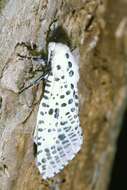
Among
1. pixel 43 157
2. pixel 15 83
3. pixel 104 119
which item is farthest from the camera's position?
pixel 104 119

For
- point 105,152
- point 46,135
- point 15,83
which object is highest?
A: point 15,83

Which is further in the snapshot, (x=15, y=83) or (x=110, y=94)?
(x=110, y=94)

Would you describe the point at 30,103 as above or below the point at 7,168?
above

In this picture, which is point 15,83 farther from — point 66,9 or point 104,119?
point 104,119

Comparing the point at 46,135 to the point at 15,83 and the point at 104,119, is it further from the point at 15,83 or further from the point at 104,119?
the point at 104,119

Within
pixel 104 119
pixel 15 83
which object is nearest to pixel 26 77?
pixel 15 83

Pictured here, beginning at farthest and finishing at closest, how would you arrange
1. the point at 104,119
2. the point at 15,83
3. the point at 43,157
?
the point at 104,119, the point at 43,157, the point at 15,83
